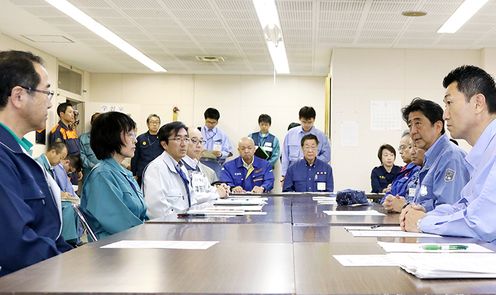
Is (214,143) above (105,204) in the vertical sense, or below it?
above

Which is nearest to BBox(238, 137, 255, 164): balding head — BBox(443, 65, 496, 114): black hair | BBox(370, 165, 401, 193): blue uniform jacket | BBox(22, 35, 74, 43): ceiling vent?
BBox(370, 165, 401, 193): blue uniform jacket

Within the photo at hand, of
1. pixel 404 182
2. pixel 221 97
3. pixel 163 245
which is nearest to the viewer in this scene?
pixel 163 245

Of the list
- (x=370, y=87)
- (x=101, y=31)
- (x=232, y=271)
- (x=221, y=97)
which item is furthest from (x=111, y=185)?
(x=221, y=97)

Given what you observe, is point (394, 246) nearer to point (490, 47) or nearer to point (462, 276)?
point (462, 276)

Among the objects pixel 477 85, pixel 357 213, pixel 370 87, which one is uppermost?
pixel 370 87

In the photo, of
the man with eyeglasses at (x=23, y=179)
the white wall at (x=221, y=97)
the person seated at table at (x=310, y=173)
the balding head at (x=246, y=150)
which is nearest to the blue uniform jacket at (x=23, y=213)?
the man with eyeglasses at (x=23, y=179)

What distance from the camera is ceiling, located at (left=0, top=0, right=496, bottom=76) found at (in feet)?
20.1

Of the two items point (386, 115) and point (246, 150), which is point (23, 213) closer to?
point (246, 150)

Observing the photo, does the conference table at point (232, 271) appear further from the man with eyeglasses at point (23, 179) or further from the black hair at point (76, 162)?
the black hair at point (76, 162)

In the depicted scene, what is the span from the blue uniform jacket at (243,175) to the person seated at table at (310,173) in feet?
0.85

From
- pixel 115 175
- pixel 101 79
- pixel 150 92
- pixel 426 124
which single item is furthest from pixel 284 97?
pixel 115 175

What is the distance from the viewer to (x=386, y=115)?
830cm

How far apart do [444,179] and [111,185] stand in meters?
1.82

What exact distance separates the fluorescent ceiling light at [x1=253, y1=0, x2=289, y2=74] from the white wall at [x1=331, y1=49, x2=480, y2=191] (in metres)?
0.93
